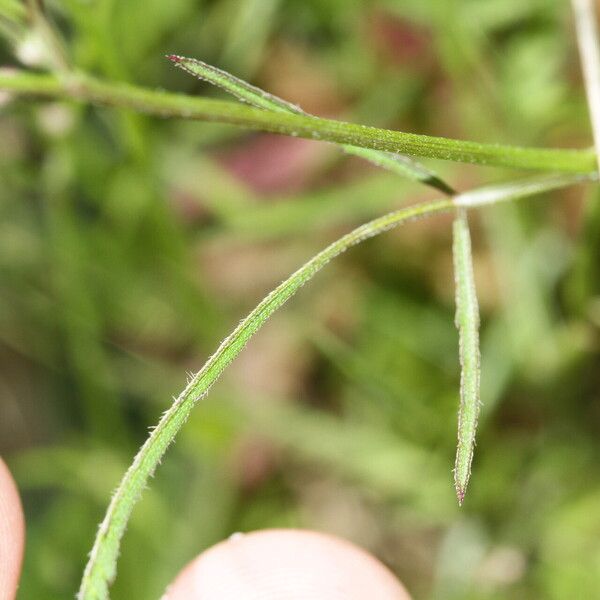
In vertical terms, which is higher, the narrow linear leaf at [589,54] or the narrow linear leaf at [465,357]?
the narrow linear leaf at [589,54]

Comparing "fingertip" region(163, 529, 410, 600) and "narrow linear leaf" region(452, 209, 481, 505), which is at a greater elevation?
"narrow linear leaf" region(452, 209, 481, 505)

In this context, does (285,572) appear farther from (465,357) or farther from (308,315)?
(308,315)

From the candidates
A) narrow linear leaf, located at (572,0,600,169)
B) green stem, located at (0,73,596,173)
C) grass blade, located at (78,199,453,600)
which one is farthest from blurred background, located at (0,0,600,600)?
grass blade, located at (78,199,453,600)

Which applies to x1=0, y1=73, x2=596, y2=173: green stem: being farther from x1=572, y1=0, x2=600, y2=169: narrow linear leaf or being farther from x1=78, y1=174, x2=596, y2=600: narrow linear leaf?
x1=572, y1=0, x2=600, y2=169: narrow linear leaf

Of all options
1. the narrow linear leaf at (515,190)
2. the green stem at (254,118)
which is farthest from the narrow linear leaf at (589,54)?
the green stem at (254,118)

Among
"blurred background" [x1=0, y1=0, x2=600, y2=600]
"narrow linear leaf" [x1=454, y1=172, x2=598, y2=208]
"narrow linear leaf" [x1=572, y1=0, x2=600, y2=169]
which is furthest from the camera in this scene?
"blurred background" [x1=0, y1=0, x2=600, y2=600]

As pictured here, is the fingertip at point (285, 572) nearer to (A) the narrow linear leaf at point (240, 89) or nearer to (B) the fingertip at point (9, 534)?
(B) the fingertip at point (9, 534)
